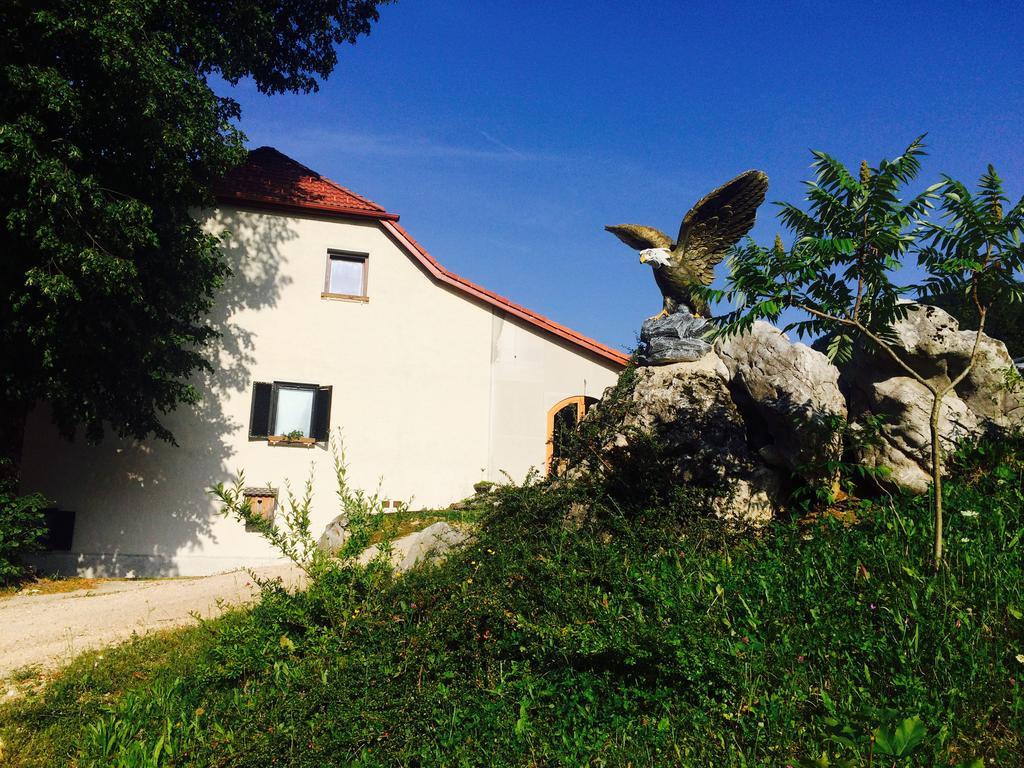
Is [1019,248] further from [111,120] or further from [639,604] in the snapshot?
[111,120]

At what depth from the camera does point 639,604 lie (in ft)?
16.7

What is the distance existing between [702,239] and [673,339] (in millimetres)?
2096

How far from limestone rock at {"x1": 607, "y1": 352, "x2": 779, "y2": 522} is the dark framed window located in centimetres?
811

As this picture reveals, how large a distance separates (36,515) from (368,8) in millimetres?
11499

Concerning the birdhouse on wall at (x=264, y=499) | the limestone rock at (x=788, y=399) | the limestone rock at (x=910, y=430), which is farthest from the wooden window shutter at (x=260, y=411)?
the limestone rock at (x=910, y=430)

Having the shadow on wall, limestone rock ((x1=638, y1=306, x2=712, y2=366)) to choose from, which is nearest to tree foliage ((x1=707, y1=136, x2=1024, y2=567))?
limestone rock ((x1=638, y1=306, x2=712, y2=366))

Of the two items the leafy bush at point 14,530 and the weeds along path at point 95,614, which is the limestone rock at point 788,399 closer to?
the weeds along path at point 95,614

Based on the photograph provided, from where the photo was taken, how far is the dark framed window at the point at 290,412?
567 inches

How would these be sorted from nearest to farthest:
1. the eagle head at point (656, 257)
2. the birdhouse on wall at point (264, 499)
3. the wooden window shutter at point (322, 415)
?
the eagle head at point (656, 257) < the birdhouse on wall at point (264, 499) < the wooden window shutter at point (322, 415)

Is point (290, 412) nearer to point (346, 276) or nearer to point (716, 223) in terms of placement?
point (346, 276)

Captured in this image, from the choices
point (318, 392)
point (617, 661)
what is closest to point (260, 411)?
point (318, 392)

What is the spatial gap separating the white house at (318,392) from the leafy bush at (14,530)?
7.62ft

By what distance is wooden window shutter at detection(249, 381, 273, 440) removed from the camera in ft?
47.1

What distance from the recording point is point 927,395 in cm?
664
